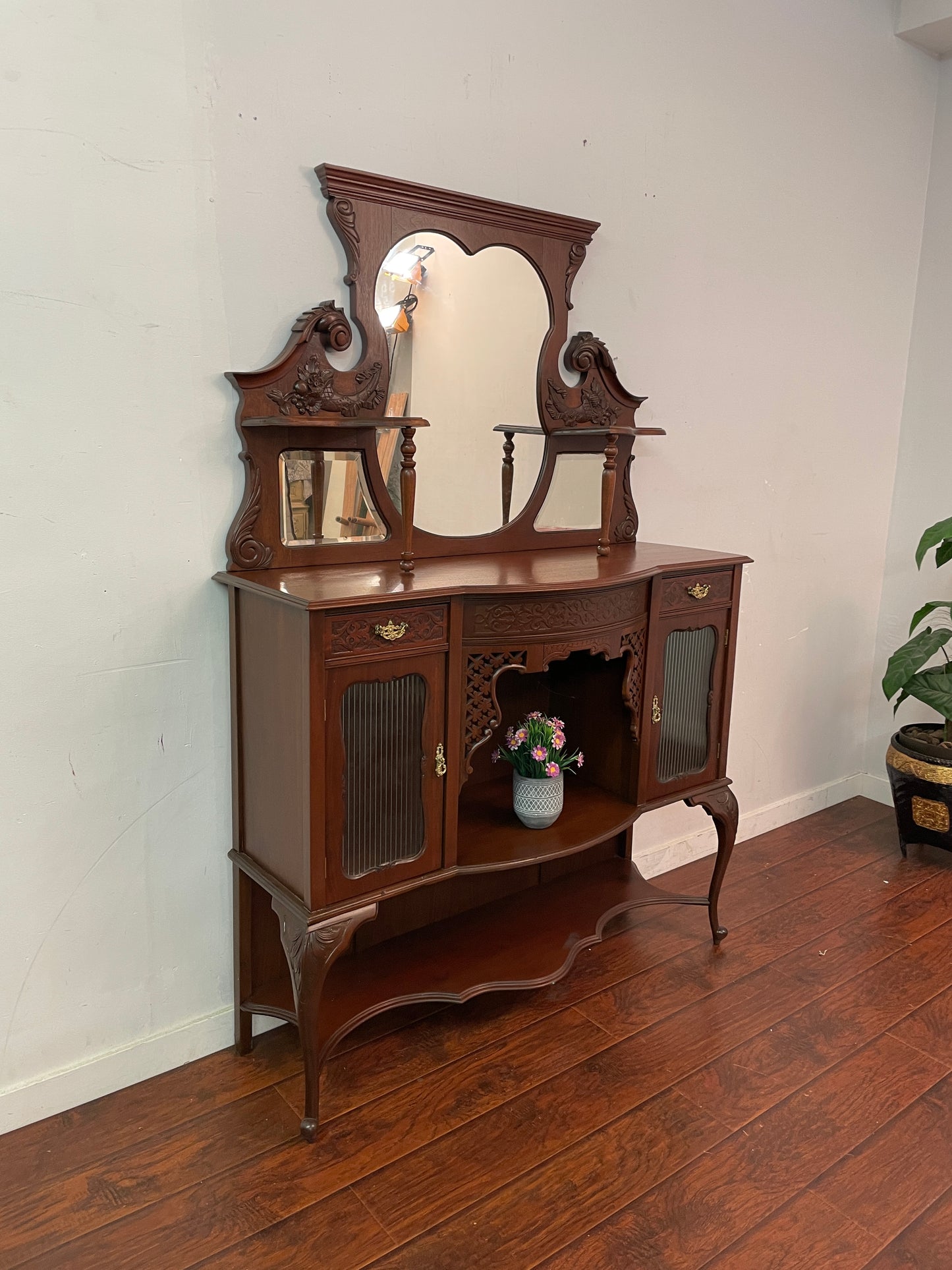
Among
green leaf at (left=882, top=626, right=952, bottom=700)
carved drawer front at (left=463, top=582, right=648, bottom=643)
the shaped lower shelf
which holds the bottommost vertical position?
the shaped lower shelf

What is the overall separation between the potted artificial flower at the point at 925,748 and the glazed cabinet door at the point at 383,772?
185cm

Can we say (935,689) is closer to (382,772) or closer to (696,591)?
(696,591)

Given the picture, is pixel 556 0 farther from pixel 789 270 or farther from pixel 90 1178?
pixel 90 1178

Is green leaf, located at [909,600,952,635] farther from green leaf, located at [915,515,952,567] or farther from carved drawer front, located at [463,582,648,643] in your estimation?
carved drawer front, located at [463,582,648,643]

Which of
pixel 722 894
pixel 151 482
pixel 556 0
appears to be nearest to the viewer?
pixel 151 482

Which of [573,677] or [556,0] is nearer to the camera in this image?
[556,0]

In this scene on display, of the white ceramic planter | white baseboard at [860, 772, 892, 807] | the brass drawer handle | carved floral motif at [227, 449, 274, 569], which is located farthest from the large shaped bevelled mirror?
white baseboard at [860, 772, 892, 807]

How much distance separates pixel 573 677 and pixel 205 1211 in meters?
1.44

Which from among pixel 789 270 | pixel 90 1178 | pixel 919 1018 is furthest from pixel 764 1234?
pixel 789 270

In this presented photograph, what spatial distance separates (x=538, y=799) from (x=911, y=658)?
5.21 feet

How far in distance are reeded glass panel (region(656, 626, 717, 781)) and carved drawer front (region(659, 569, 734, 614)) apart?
0.07 m

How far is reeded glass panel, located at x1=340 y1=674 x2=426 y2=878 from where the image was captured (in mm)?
1785

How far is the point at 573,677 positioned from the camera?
2520 millimetres

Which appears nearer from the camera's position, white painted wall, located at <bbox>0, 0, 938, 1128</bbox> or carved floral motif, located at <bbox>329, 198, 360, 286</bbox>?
white painted wall, located at <bbox>0, 0, 938, 1128</bbox>
